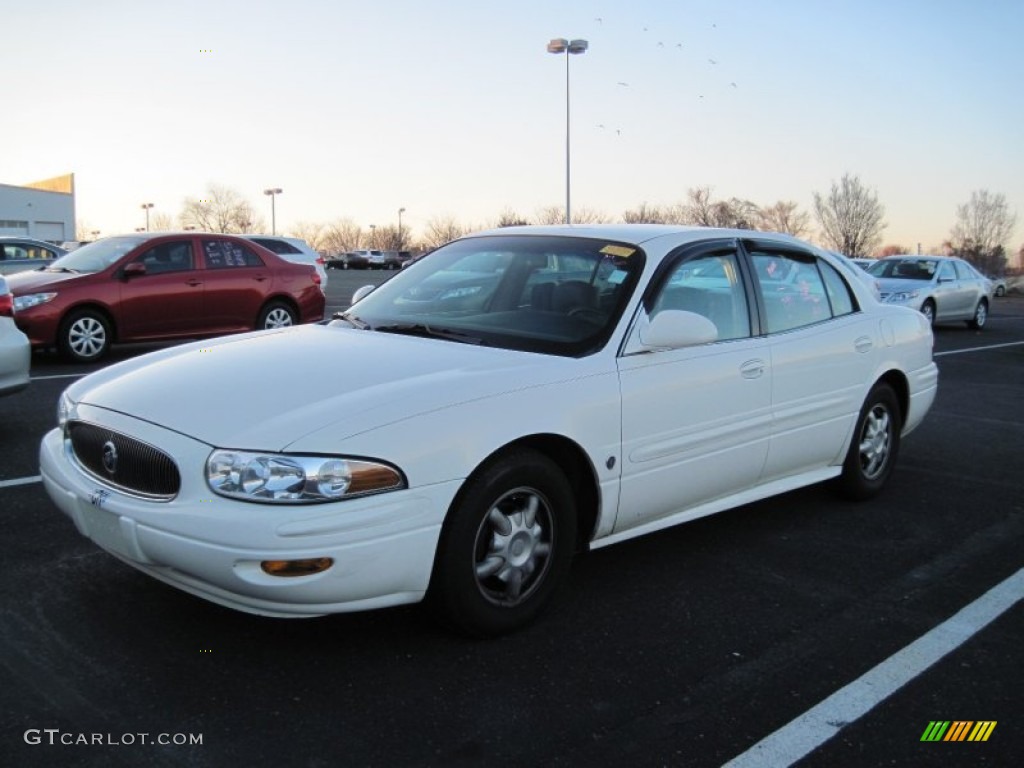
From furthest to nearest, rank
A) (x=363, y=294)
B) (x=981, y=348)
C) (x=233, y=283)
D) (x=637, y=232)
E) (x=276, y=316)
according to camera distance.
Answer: (x=981, y=348)
(x=276, y=316)
(x=233, y=283)
(x=363, y=294)
(x=637, y=232)

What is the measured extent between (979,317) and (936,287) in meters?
2.43

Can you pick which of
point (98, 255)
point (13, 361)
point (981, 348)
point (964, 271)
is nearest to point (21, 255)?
point (98, 255)

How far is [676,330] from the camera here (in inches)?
151

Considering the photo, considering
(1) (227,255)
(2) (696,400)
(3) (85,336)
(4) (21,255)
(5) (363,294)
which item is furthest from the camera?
(4) (21,255)

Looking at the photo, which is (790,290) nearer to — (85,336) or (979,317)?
(85,336)

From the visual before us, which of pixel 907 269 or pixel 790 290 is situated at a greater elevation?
pixel 907 269

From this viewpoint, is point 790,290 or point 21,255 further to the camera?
point 21,255

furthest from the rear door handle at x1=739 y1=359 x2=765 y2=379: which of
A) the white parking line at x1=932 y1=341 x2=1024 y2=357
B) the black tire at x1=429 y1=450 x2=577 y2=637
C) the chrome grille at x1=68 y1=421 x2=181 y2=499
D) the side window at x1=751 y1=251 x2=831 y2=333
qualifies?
the white parking line at x1=932 y1=341 x2=1024 y2=357

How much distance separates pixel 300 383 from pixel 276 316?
9.17 metres

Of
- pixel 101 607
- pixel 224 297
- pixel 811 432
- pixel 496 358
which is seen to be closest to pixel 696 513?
pixel 811 432

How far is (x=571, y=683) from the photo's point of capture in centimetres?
314

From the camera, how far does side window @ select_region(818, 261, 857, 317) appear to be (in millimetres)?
5219

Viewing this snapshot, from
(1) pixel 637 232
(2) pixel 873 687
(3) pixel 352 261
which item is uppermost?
(3) pixel 352 261

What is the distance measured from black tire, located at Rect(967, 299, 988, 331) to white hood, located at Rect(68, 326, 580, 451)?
18.5 metres
